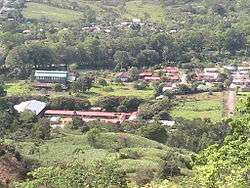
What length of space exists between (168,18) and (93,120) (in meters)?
39.9

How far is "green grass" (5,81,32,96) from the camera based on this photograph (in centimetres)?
4591

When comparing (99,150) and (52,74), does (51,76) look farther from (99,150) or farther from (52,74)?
(99,150)

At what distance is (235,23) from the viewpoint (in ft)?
238

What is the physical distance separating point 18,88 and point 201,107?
1618 cm

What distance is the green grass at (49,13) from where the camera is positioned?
247ft

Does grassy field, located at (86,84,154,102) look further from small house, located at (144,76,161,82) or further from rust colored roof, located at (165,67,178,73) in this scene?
rust colored roof, located at (165,67,178,73)

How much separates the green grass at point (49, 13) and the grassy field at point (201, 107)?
34.1 m

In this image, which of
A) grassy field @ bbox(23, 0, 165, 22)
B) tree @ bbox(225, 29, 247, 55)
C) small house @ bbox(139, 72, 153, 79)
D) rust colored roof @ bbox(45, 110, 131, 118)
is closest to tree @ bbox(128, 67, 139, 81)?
small house @ bbox(139, 72, 153, 79)

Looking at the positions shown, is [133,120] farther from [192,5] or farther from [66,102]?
[192,5]

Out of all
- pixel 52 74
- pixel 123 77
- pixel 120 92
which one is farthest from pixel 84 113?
pixel 123 77

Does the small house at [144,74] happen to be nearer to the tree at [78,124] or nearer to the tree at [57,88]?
the tree at [57,88]

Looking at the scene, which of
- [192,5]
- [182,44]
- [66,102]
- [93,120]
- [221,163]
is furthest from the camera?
[192,5]

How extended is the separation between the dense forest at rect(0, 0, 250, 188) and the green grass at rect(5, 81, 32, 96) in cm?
20

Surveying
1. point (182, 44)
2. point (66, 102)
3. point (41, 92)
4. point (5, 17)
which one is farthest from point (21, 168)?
point (5, 17)
